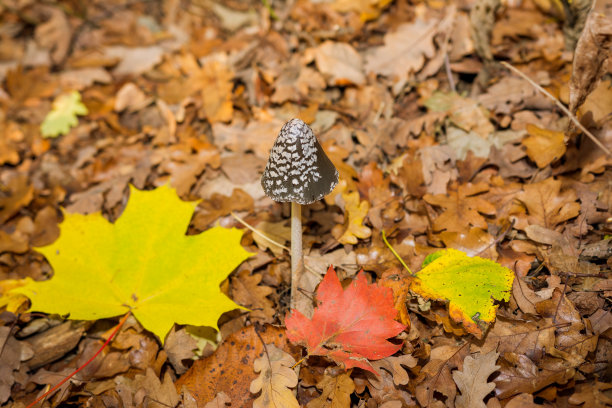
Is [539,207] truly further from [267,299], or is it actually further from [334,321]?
[267,299]

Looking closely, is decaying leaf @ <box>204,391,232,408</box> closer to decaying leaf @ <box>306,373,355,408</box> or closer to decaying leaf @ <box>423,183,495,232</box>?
decaying leaf @ <box>306,373,355,408</box>

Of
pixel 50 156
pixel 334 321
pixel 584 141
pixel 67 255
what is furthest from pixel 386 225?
pixel 50 156

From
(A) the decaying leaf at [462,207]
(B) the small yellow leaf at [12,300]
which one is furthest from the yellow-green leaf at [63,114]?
(A) the decaying leaf at [462,207]

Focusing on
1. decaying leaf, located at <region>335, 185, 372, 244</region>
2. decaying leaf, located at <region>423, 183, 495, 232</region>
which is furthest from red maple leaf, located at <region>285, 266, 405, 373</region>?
decaying leaf, located at <region>423, 183, 495, 232</region>

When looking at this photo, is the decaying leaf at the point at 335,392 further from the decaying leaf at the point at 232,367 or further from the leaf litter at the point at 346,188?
the decaying leaf at the point at 232,367

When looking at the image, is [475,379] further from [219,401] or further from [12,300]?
[12,300]

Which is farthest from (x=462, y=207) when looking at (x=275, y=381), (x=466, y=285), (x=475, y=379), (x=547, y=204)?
(x=275, y=381)

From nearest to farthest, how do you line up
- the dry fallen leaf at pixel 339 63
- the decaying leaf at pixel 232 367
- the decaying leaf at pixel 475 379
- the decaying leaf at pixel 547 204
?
the decaying leaf at pixel 475 379 < the decaying leaf at pixel 232 367 < the decaying leaf at pixel 547 204 < the dry fallen leaf at pixel 339 63
